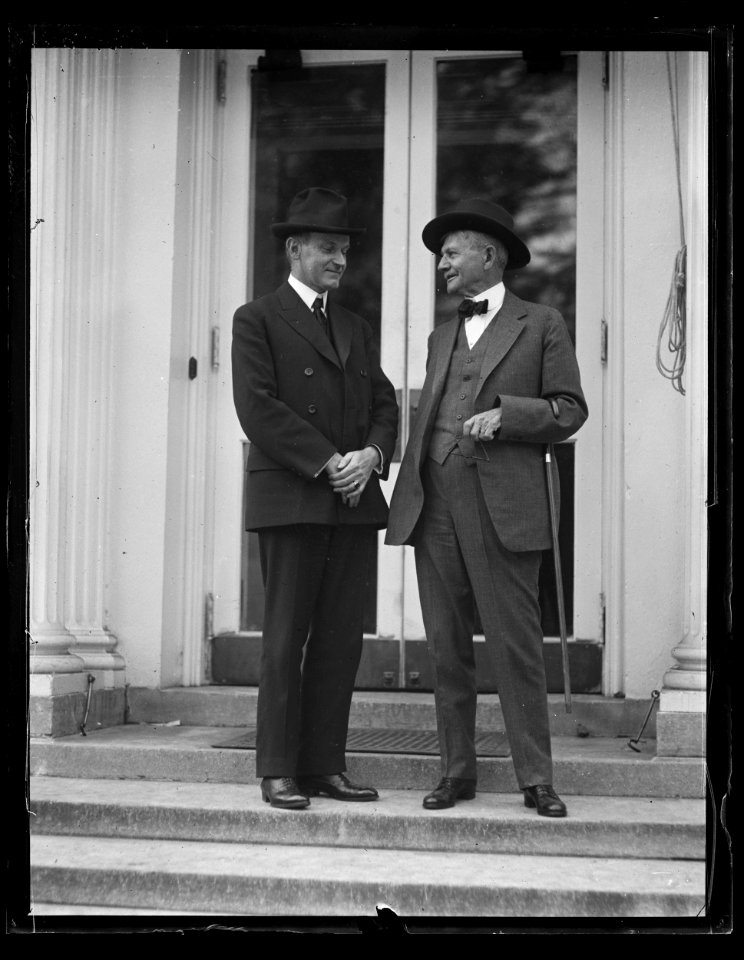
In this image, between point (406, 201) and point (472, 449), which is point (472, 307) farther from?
point (406, 201)

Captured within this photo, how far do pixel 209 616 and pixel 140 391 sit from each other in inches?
39.8

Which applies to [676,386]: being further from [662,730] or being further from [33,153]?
[33,153]

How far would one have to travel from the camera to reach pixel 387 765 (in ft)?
14.3

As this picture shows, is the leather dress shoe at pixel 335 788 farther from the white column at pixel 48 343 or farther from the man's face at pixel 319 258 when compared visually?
the man's face at pixel 319 258

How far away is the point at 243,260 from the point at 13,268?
5.63 feet

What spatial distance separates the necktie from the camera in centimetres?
435

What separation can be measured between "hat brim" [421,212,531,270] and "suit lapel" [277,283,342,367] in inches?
19.1

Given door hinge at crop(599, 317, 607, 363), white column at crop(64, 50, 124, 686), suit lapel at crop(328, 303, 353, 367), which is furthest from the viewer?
door hinge at crop(599, 317, 607, 363)

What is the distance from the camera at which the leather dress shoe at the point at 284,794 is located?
403 centimetres

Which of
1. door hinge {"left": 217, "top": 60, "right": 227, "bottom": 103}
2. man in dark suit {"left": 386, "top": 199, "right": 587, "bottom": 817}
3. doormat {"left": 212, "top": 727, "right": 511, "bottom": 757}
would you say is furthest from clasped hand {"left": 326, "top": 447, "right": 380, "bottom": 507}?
door hinge {"left": 217, "top": 60, "right": 227, "bottom": 103}

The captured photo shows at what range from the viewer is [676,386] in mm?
4855

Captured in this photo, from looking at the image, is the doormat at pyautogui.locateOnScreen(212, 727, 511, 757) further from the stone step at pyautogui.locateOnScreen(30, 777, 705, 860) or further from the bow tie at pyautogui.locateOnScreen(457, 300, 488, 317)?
the bow tie at pyautogui.locateOnScreen(457, 300, 488, 317)

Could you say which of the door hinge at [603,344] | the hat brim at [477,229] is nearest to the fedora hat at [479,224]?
the hat brim at [477,229]

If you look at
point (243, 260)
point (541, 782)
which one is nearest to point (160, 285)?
point (243, 260)
